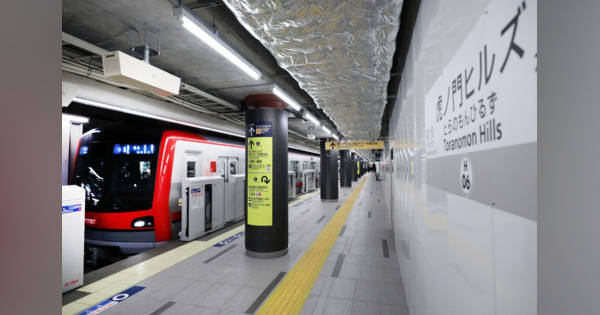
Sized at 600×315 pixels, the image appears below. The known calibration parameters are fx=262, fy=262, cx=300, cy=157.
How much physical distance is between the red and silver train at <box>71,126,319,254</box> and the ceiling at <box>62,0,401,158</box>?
1.41 m

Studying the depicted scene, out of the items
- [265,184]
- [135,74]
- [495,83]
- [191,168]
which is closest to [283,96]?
[265,184]

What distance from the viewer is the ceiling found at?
1.76 m

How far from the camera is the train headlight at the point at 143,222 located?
4.48 meters

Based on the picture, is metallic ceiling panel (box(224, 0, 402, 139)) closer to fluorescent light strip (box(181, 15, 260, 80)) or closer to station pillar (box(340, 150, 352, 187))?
fluorescent light strip (box(181, 15, 260, 80))

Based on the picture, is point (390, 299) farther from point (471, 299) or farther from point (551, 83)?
point (551, 83)

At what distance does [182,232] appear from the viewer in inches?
193

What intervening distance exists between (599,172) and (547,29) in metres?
0.29

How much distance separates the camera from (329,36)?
1973 mm

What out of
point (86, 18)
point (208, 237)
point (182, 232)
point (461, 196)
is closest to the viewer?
point (461, 196)

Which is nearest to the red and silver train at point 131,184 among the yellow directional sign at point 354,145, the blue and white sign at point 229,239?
the blue and white sign at point 229,239

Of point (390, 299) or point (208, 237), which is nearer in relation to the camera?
point (390, 299)

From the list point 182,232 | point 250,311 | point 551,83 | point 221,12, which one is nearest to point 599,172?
point 551,83

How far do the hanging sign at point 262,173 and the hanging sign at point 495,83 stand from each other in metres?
3.18

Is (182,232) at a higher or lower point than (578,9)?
lower
